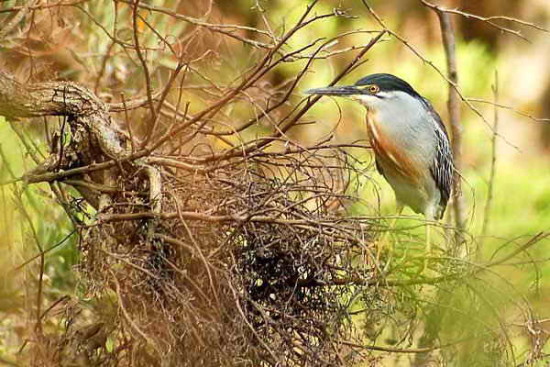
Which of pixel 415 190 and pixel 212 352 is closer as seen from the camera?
pixel 212 352

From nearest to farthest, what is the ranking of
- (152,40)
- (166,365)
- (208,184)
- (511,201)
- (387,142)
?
(166,365)
(208,184)
(387,142)
(152,40)
(511,201)

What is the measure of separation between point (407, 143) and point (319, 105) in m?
2.52

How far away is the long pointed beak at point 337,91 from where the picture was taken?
1.96m

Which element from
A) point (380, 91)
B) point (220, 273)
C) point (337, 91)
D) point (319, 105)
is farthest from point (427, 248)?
point (319, 105)

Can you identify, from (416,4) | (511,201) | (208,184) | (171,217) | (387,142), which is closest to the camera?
(171,217)

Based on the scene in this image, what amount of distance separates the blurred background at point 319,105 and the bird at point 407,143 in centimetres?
6

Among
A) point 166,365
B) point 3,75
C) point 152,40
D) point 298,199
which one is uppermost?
point 152,40

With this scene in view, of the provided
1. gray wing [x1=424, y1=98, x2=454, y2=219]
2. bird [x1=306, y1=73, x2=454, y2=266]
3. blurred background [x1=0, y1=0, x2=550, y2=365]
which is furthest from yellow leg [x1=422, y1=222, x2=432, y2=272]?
gray wing [x1=424, y1=98, x2=454, y2=219]

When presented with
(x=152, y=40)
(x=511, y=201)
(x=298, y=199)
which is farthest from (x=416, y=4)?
(x=298, y=199)

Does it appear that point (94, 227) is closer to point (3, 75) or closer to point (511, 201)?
point (3, 75)

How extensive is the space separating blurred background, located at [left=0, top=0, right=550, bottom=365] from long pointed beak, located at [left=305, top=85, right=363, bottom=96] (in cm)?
5

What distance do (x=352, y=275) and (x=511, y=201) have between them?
202cm

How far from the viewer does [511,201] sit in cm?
358

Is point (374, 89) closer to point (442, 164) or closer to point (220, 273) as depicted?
point (442, 164)
